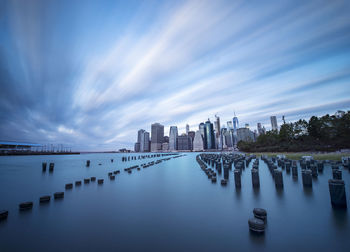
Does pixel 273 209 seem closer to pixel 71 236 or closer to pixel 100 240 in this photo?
pixel 100 240

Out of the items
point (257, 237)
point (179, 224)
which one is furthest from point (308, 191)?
point (179, 224)

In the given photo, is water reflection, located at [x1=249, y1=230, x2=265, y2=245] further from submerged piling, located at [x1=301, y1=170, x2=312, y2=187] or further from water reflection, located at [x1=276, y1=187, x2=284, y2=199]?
submerged piling, located at [x1=301, y1=170, x2=312, y2=187]

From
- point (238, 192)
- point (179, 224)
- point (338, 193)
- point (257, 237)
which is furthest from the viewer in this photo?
point (238, 192)

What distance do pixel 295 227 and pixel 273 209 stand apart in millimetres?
1538

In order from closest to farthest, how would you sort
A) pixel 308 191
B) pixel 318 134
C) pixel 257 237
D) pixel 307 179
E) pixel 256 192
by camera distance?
1. pixel 257 237
2. pixel 308 191
3. pixel 256 192
4. pixel 307 179
5. pixel 318 134

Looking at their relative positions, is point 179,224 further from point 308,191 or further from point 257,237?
point 308,191

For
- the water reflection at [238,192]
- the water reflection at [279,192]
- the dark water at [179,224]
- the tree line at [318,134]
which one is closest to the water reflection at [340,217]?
the dark water at [179,224]

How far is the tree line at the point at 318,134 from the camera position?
137 feet

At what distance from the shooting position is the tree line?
41.7 m

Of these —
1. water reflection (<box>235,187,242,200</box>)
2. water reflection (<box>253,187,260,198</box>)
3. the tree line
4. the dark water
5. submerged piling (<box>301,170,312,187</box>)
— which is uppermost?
the tree line

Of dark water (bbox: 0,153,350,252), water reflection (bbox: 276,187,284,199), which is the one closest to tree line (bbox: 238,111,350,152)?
water reflection (bbox: 276,187,284,199)

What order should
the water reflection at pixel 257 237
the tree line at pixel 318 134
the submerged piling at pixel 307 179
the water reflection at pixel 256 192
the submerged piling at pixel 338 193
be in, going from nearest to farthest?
the water reflection at pixel 257 237, the submerged piling at pixel 338 193, the water reflection at pixel 256 192, the submerged piling at pixel 307 179, the tree line at pixel 318 134

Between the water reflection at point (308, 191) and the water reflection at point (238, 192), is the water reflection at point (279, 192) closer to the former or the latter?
the water reflection at point (308, 191)

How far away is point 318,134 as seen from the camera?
48500 millimetres
